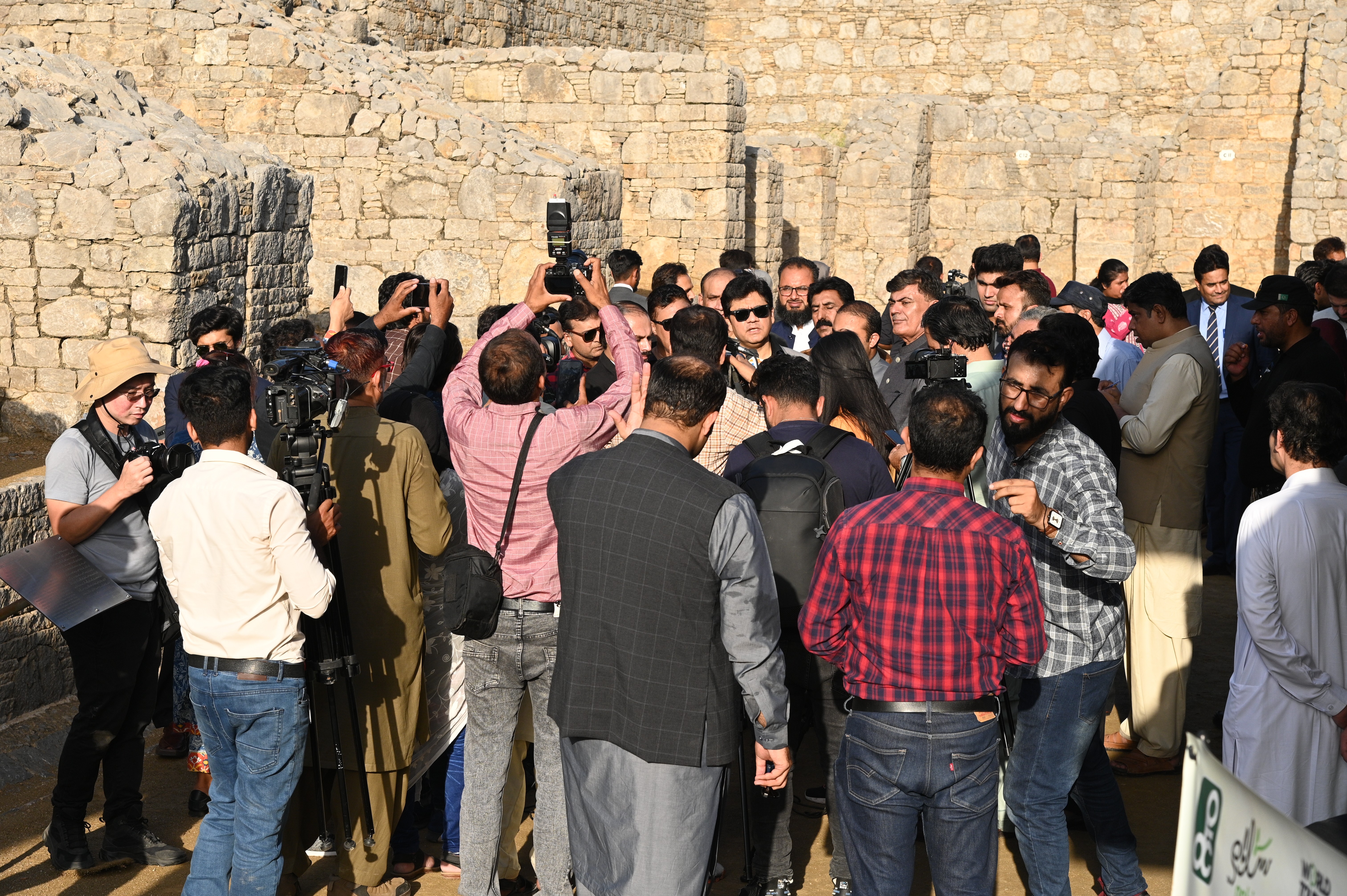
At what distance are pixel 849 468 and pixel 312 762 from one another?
195cm

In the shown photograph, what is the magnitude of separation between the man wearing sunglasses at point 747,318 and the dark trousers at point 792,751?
1.85 metres

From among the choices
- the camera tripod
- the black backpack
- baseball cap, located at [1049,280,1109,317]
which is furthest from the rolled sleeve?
baseball cap, located at [1049,280,1109,317]

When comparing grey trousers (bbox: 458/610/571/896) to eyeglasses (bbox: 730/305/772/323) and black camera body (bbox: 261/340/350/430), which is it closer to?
black camera body (bbox: 261/340/350/430)

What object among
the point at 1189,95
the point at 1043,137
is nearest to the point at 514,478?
the point at 1043,137

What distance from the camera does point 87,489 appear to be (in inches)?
158

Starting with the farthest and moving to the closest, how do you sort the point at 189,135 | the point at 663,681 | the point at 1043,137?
the point at 1043,137 < the point at 189,135 < the point at 663,681

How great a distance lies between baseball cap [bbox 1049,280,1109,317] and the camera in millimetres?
6957

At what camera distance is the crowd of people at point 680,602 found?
305 cm

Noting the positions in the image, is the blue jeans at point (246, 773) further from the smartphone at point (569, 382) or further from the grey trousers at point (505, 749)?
the smartphone at point (569, 382)

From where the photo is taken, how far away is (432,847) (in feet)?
14.8

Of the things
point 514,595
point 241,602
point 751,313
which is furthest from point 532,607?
point 751,313

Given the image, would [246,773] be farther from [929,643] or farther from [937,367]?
[937,367]

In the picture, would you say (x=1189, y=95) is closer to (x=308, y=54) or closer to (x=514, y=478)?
(x=308, y=54)

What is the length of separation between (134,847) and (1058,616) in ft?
10.2
